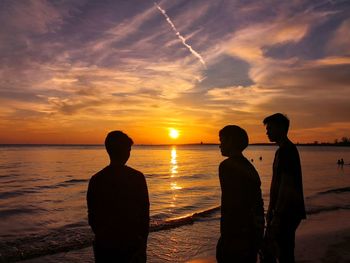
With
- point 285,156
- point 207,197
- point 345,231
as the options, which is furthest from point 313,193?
point 285,156

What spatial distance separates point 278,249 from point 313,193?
23226 mm

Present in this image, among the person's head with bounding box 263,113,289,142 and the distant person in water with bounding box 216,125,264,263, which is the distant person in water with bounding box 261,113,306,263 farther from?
the distant person in water with bounding box 216,125,264,263

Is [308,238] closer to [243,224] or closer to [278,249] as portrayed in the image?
[278,249]

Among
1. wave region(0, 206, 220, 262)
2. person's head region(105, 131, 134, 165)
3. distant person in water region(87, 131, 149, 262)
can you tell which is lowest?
wave region(0, 206, 220, 262)

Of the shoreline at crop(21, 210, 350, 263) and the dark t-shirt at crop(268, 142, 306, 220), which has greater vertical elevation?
the dark t-shirt at crop(268, 142, 306, 220)

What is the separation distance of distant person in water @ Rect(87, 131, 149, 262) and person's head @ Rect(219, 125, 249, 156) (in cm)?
99

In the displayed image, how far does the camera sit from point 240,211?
11.8 ft

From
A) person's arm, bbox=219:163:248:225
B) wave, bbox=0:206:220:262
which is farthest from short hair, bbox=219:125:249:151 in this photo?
wave, bbox=0:206:220:262

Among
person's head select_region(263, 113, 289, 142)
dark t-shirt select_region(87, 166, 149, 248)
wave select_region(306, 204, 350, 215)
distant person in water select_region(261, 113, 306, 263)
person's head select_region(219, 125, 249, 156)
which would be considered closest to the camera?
dark t-shirt select_region(87, 166, 149, 248)

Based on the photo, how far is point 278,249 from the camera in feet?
13.4

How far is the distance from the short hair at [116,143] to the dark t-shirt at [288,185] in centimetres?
201

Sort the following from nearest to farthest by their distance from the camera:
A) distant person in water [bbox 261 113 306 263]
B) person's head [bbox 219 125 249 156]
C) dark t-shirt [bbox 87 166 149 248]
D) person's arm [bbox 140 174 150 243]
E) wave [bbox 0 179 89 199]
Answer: dark t-shirt [bbox 87 166 149 248] < person's arm [bbox 140 174 150 243] < person's head [bbox 219 125 249 156] < distant person in water [bbox 261 113 306 263] < wave [bbox 0 179 89 199]

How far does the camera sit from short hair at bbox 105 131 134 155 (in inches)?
141

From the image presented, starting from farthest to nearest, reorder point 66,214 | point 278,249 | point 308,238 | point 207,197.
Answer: point 207,197, point 66,214, point 308,238, point 278,249
